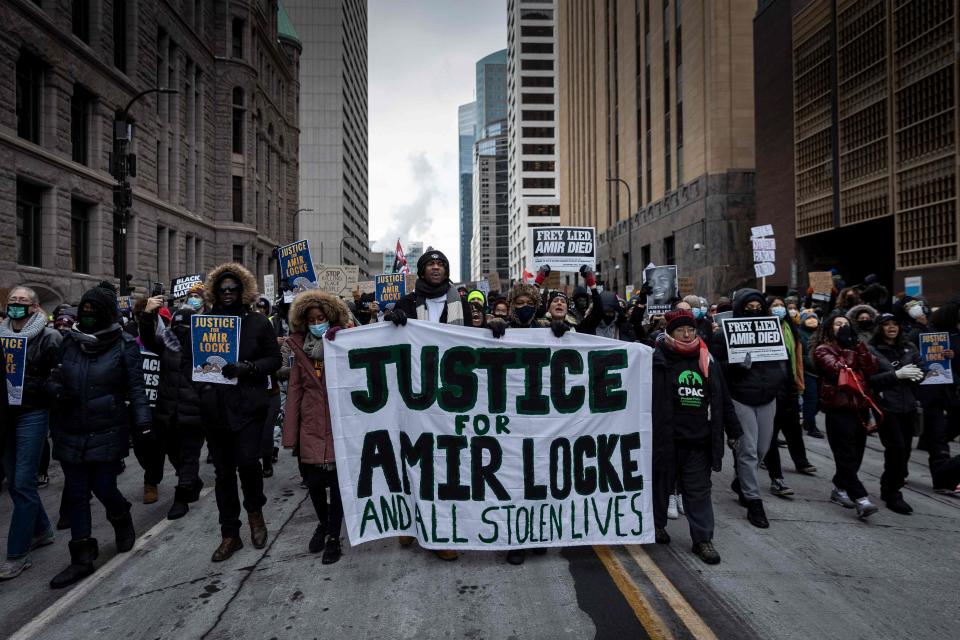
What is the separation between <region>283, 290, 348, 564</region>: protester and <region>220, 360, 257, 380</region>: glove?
328 millimetres

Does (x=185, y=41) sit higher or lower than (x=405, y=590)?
higher

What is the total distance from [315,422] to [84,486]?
181cm

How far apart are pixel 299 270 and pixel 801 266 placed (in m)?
25.4

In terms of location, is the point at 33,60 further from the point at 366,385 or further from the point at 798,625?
the point at 798,625

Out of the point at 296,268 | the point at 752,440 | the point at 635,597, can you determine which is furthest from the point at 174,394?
the point at 752,440

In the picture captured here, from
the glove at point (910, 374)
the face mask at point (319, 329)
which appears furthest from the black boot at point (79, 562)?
the glove at point (910, 374)

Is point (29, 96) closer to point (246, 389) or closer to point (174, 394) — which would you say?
point (174, 394)

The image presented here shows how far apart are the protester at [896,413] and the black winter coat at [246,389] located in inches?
229

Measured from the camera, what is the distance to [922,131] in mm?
19312

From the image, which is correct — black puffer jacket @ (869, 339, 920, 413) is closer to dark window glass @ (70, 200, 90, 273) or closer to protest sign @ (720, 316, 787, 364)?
protest sign @ (720, 316, 787, 364)

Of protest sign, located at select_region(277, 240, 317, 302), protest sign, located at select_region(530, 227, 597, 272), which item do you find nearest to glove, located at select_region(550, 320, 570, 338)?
protest sign, located at select_region(277, 240, 317, 302)

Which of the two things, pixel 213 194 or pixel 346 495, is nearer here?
pixel 346 495

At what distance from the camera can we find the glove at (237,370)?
4520 mm

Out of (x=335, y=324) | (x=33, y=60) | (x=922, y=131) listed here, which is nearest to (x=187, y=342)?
(x=335, y=324)
